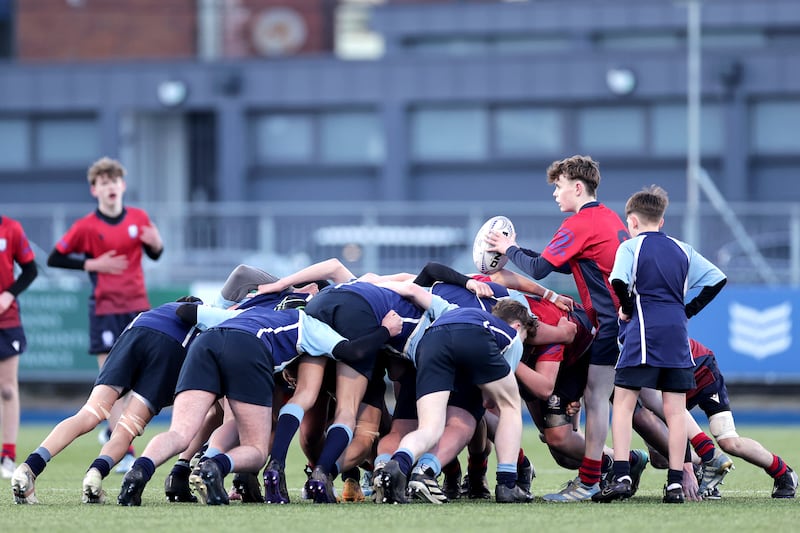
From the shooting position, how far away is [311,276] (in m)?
8.89

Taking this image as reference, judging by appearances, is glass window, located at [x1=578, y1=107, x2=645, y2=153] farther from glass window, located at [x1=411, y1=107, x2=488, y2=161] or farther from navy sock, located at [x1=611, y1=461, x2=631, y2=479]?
navy sock, located at [x1=611, y1=461, x2=631, y2=479]

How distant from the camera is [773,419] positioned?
17.2 metres

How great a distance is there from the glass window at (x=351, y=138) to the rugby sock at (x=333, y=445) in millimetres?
20961

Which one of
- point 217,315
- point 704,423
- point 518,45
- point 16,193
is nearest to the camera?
point 217,315

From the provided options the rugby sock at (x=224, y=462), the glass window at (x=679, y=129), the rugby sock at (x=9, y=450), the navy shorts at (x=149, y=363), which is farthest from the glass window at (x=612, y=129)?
the rugby sock at (x=224, y=462)

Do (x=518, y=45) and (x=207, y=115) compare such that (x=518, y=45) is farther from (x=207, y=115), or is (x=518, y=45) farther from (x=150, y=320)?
(x=150, y=320)

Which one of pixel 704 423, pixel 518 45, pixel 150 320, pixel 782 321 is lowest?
pixel 704 423

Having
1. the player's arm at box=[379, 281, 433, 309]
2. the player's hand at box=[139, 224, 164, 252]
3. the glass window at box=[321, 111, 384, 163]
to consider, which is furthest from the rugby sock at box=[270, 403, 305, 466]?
the glass window at box=[321, 111, 384, 163]

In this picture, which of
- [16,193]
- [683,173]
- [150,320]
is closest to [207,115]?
[16,193]

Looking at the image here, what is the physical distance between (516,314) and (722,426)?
4.81 ft

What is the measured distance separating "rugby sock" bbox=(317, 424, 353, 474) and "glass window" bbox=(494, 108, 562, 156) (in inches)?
801

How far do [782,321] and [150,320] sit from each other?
35.9ft

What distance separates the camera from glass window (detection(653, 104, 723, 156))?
88.6ft

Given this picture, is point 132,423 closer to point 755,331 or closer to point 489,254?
point 489,254
